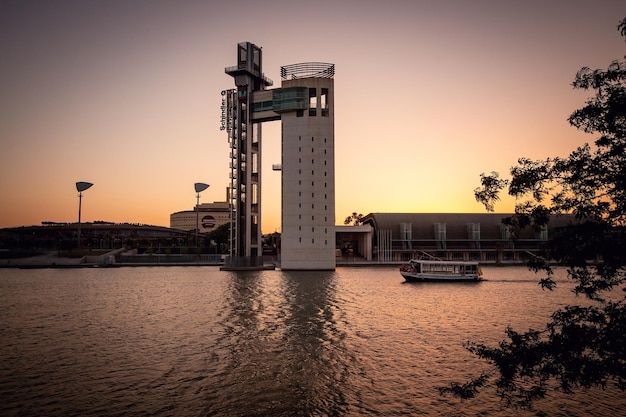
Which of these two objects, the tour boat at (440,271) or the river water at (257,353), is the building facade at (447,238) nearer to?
the tour boat at (440,271)

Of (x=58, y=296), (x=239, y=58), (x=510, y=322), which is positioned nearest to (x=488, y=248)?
(x=239, y=58)

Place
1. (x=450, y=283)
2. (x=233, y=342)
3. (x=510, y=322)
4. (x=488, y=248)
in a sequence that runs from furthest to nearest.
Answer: (x=488, y=248) → (x=450, y=283) → (x=510, y=322) → (x=233, y=342)

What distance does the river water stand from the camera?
25.3 metres

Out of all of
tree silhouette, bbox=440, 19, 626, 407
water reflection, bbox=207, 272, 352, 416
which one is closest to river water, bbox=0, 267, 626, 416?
water reflection, bbox=207, 272, 352, 416

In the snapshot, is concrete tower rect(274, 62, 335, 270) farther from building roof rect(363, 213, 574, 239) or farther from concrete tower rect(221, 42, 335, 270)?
building roof rect(363, 213, 574, 239)

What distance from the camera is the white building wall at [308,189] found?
127m

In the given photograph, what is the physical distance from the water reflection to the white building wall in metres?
63.0

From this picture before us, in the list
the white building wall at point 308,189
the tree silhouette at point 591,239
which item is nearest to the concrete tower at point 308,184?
the white building wall at point 308,189

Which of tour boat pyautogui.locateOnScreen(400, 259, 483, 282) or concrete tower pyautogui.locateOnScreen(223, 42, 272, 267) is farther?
concrete tower pyautogui.locateOnScreen(223, 42, 272, 267)

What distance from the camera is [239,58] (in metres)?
A: 137

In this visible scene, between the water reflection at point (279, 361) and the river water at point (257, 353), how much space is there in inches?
4.7

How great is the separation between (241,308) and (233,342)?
66.5ft

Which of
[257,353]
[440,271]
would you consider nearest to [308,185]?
[440,271]

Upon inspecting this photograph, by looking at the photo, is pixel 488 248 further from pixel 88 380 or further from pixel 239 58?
pixel 88 380
